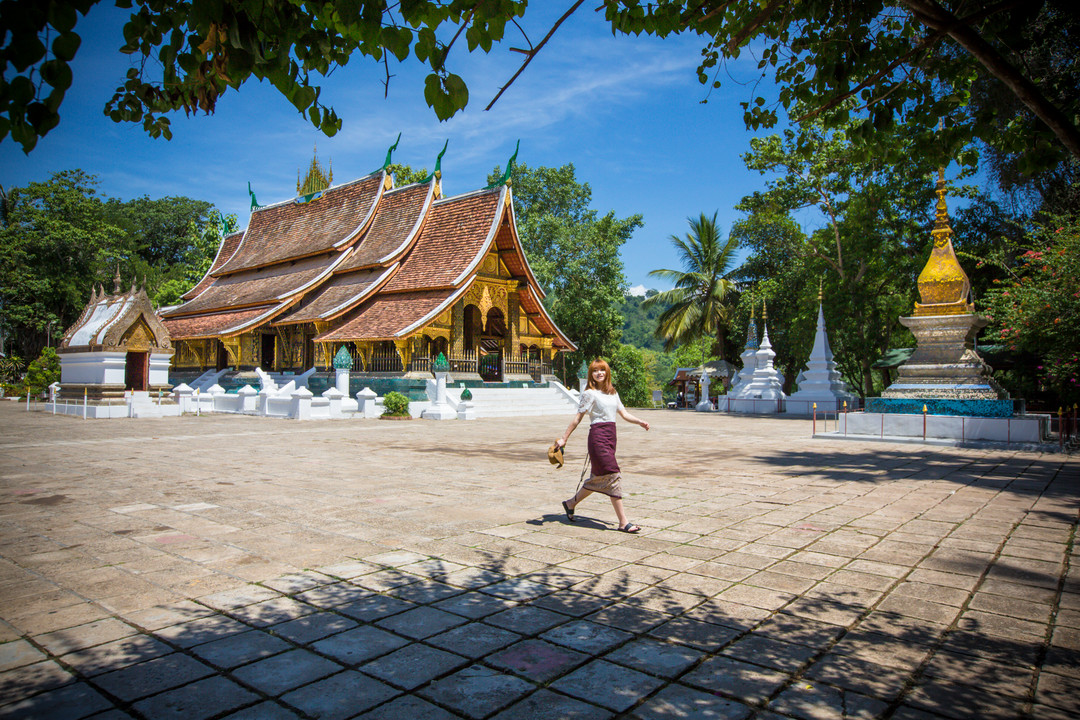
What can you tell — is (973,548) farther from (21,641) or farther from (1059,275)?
(1059,275)

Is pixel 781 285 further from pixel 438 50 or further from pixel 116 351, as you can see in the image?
pixel 438 50

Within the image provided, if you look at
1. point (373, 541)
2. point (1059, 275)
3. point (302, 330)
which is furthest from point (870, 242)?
point (373, 541)

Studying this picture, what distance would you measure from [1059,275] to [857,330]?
1152 centimetres

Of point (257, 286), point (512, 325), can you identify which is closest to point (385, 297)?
point (512, 325)

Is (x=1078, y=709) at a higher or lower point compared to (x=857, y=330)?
lower

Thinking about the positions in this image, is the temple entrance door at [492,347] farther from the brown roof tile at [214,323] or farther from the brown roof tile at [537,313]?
the brown roof tile at [214,323]

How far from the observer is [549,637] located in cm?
273

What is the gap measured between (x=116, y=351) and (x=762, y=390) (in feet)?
65.9

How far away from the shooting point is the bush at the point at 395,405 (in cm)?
1670

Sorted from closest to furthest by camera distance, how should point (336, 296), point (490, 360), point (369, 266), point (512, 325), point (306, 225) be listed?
1. point (369, 266)
2. point (336, 296)
3. point (512, 325)
4. point (490, 360)
5. point (306, 225)

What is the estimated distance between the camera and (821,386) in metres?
21.3

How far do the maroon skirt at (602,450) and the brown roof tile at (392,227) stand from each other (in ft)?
58.5

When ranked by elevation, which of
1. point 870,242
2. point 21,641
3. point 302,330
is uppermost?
point 870,242

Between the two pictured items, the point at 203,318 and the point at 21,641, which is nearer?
the point at 21,641
